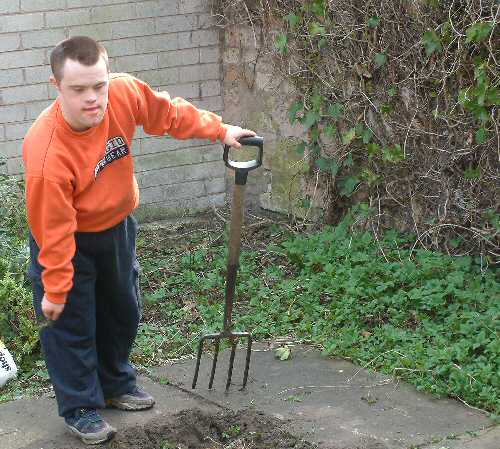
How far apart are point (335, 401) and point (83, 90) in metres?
1.75

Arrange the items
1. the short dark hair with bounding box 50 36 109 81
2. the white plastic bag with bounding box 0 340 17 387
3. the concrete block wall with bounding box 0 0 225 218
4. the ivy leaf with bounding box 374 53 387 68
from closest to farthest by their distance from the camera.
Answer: the short dark hair with bounding box 50 36 109 81, the white plastic bag with bounding box 0 340 17 387, the ivy leaf with bounding box 374 53 387 68, the concrete block wall with bounding box 0 0 225 218

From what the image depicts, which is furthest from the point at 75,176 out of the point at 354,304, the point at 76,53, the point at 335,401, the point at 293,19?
the point at 293,19

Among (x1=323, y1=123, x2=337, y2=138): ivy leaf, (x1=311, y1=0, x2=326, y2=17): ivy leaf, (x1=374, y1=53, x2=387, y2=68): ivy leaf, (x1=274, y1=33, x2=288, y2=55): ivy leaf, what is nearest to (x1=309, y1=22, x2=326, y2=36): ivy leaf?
(x1=311, y1=0, x2=326, y2=17): ivy leaf

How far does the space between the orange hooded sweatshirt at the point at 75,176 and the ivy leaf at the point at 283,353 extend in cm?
127

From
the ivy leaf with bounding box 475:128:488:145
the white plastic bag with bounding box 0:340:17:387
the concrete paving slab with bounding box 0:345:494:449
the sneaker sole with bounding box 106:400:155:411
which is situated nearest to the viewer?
the concrete paving slab with bounding box 0:345:494:449

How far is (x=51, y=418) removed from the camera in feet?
14.2

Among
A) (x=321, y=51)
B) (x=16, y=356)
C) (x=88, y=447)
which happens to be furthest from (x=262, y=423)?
(x=321, y=51)

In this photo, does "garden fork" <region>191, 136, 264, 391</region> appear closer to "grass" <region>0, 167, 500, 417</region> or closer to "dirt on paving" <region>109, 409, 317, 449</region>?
"dirt on paving" <region>109, 409, 317, 449</region>

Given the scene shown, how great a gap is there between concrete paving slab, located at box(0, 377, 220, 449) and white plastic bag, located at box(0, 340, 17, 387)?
0.96 ft

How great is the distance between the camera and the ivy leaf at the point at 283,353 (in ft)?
16.1

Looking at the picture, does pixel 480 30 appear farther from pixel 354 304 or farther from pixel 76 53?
pixel 76 53

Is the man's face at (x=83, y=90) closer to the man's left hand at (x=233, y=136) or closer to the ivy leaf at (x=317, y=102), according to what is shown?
the man's left hand at (x=233, y=136)

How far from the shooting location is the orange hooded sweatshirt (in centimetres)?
372

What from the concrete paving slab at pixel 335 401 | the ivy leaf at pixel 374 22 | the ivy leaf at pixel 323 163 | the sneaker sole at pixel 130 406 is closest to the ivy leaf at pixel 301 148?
the ivy leaf at pixel 323 163
